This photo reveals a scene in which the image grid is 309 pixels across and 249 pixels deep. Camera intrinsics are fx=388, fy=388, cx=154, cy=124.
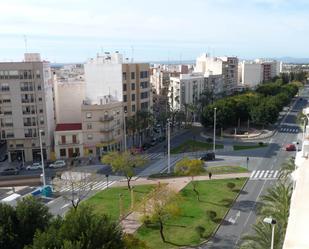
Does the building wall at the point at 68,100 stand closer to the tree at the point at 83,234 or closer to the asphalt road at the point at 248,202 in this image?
the asphalt road at the point at 248,202

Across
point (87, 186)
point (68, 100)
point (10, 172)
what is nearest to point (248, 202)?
point (87, 186)

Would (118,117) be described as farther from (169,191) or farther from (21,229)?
(21,229)

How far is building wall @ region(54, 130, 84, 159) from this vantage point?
270 ft

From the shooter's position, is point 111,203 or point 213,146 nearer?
point 111,203

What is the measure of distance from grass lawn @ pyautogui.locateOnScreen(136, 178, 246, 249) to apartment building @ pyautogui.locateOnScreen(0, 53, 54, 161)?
120 ft

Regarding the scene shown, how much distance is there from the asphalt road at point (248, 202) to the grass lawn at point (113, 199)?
13570mm

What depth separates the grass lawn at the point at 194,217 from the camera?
144 feet

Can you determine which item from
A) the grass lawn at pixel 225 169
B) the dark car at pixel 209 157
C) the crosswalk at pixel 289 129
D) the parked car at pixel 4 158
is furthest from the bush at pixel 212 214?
the crosswalk at pixel 289 129

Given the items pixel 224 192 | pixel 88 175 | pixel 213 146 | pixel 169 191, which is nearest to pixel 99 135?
pixel 88 175

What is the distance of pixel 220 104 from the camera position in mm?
104312

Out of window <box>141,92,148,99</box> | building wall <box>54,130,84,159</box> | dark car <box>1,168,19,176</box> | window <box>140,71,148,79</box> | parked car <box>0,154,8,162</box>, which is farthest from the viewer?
window <box>141,92,148,99</box>

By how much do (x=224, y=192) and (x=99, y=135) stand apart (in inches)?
1377

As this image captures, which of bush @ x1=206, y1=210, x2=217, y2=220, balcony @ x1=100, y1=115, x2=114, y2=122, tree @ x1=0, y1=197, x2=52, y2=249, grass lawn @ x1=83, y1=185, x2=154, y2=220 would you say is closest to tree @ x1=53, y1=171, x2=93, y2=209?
grass lawn @ x1=83, y1=185, x2=154, y2=220

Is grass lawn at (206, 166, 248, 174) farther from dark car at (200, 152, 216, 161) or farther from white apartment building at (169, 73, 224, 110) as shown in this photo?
white apartment building at (169, 73, 224, 110)
